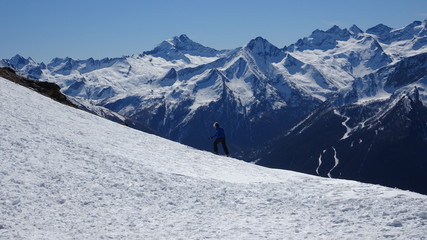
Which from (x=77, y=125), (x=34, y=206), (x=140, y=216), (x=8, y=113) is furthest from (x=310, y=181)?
(x=8, y=113)

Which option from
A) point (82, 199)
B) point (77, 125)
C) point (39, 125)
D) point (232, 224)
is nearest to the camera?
point (232, 224)

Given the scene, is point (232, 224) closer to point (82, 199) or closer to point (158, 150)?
point (82, 199)

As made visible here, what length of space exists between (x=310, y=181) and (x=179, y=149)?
486 inches

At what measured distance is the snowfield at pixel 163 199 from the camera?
19.3 meters

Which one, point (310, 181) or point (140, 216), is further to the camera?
point (310, 181)

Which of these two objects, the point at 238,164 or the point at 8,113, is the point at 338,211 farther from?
the point at 8,113

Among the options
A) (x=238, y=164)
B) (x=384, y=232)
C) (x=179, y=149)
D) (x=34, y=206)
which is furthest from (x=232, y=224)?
(x=179, y=149)

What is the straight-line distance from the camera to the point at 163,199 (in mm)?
23359

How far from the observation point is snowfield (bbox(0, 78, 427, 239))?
19297mm

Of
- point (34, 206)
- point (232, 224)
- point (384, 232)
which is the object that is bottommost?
point (34, 206)

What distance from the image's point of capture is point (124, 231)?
19469mm

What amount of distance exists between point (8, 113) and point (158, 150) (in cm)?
1092

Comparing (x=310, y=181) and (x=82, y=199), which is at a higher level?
(x=310, y=181)

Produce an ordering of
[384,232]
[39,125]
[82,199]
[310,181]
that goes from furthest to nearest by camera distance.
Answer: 1. [39,125]
2. [310,181]
3. [82,199]
4. [384,232]
